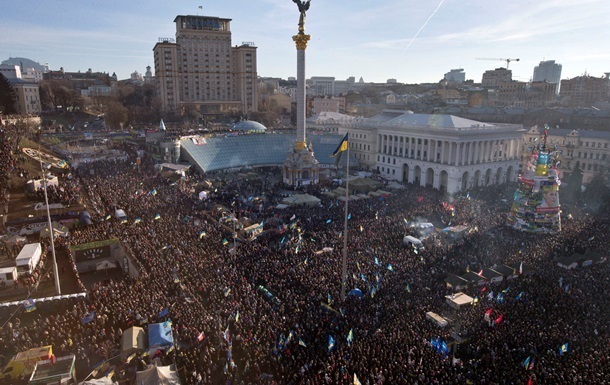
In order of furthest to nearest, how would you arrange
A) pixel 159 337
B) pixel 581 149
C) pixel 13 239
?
1. pixel 581 149
2. pixel 13 239
3. pixel 159 337

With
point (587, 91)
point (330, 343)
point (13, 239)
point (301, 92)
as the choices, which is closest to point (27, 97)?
point (301, 92)

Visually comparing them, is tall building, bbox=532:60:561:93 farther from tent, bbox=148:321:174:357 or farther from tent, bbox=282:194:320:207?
tent, bbox=148:321:174:357

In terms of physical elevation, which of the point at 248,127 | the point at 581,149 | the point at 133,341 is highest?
the point at 248,127

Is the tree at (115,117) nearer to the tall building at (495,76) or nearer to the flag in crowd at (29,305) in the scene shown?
the flag in crowd at (29,305)

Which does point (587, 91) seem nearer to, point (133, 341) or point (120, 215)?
point (120, 215)

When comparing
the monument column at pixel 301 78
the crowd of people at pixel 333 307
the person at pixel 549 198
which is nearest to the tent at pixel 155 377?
the crowd of people at pixel 333 307

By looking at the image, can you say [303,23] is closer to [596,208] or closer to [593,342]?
[596,208]

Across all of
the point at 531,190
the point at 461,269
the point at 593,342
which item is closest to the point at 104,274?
the point at 461,269
